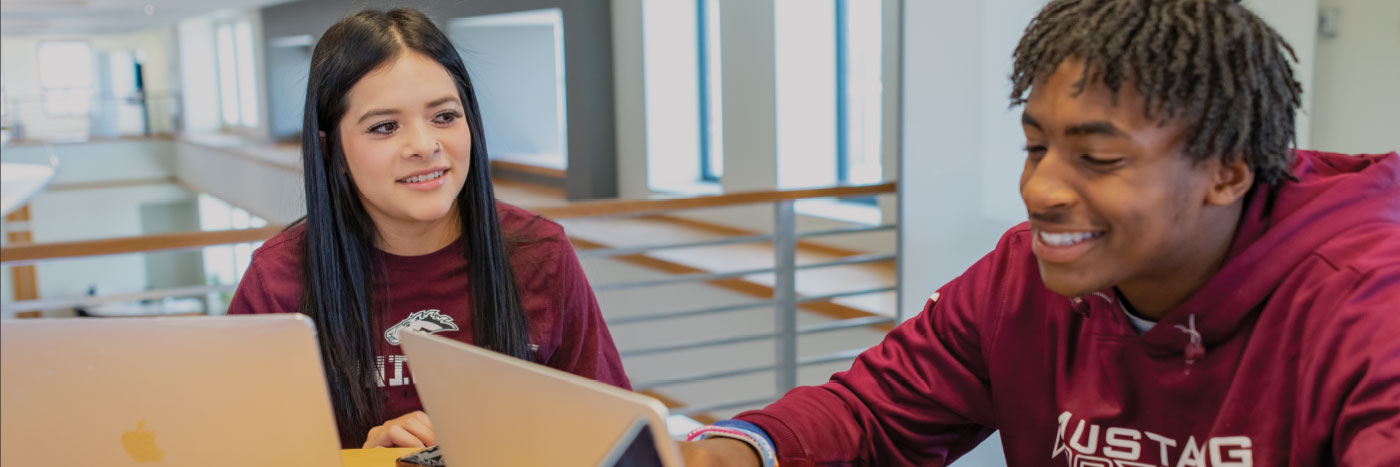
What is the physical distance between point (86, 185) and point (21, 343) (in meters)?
2.40

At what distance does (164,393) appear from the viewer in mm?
799

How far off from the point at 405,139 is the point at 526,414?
2.35ft

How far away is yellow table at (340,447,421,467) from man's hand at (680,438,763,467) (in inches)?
12.4

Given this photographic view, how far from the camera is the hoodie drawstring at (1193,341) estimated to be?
86cm

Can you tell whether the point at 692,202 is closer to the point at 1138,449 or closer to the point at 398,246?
the point at 398,246

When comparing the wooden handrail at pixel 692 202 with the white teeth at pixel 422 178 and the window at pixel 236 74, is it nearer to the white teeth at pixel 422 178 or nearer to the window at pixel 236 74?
the window at pixel 236 74

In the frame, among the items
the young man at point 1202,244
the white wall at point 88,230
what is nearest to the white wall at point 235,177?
the white wall at point 88,230

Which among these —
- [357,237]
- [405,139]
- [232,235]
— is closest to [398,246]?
[357,237]

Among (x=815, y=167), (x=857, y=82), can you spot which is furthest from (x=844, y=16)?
(x=815, y=167)

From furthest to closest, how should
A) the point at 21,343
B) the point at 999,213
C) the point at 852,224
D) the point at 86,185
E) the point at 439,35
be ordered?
1. the point at 852,224
2. the point at 999,213
3. the point at 86,185
4. the point at 439,35
5. the point at 21,343

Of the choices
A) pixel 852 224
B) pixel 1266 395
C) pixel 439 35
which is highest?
pixel 439 35

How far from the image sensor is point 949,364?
3.59ft

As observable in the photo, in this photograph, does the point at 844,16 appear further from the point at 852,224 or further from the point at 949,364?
the point at 949,364

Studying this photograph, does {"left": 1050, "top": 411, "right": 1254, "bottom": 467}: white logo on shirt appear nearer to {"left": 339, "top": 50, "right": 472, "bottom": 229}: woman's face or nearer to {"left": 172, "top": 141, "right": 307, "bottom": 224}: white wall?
{"left": 339, "top": 50, "right": 472, "bottom": 229}: woman's face
